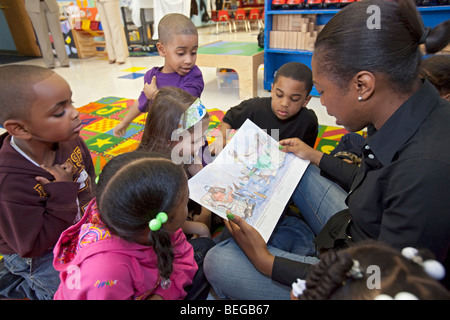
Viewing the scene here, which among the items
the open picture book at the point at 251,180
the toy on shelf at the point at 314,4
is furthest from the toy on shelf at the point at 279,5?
the open picture book at the point at 251,180

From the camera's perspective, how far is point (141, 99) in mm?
1709

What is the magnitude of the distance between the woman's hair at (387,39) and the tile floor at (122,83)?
77.4 inches

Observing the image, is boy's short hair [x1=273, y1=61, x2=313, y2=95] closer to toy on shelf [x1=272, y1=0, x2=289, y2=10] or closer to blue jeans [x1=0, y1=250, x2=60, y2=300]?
blue jeans [x1=0, y1=250, x2=60, y2=300]

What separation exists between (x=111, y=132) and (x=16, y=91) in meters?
1.74

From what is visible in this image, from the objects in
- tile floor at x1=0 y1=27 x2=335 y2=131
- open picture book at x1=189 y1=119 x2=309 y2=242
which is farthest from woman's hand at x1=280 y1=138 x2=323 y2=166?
tile floor at x1=0 y1=27 x2=335 y2=131

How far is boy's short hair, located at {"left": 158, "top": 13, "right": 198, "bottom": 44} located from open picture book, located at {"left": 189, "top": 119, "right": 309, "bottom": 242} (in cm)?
75

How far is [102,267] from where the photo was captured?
67cm

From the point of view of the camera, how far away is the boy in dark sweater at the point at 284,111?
4.67ft

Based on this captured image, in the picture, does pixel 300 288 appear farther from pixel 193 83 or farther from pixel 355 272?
pixel 193 83

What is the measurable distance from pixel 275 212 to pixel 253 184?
0.17m

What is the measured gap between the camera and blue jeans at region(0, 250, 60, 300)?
0.92 m

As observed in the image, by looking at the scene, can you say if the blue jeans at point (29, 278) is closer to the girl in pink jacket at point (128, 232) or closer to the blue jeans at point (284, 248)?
the girl in pink jacket at point (128, 232)
